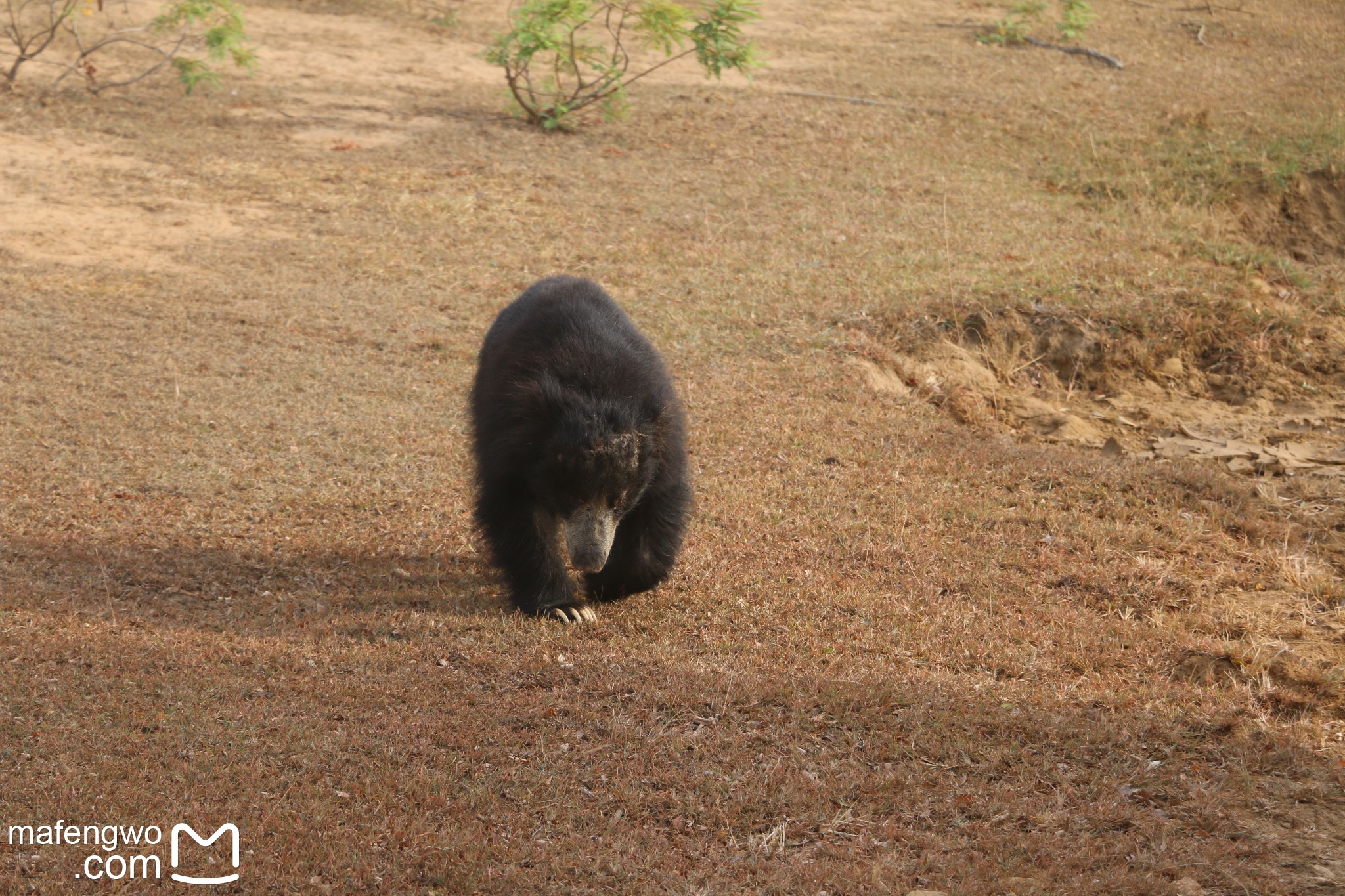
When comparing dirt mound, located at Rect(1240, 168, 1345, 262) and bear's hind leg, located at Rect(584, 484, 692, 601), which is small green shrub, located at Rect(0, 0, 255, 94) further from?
dirt mound, located at Rect(1240, 168, 1345, 262)

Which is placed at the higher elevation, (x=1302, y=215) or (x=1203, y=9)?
(x=1203, y=9)

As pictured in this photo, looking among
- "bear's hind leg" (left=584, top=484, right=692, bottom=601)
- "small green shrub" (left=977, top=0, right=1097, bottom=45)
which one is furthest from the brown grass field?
"small green shrub" (left=977, top=0, right=1097, bottom=45)

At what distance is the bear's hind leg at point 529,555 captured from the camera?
15.4 feet

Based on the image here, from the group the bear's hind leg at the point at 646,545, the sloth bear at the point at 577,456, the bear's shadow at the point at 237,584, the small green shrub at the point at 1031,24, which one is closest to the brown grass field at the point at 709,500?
the bear's shadow at the point at 237,584

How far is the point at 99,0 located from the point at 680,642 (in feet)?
41.5

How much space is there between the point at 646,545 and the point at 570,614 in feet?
1.40

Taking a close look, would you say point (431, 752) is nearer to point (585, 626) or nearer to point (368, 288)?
point (585, 626)

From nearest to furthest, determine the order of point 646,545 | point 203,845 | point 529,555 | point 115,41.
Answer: point 203,845 → point 529,555 → point 646,545 → point 115,41

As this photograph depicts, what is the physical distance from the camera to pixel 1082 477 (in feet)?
20.9

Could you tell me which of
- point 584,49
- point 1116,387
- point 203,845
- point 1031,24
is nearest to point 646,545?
point 203,845

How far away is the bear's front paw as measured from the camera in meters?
4.66

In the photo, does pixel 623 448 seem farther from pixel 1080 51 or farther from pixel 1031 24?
pixel 1031 24

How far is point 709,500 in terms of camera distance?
5.97 meters

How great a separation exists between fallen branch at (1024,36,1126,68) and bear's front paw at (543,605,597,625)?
13.7m
